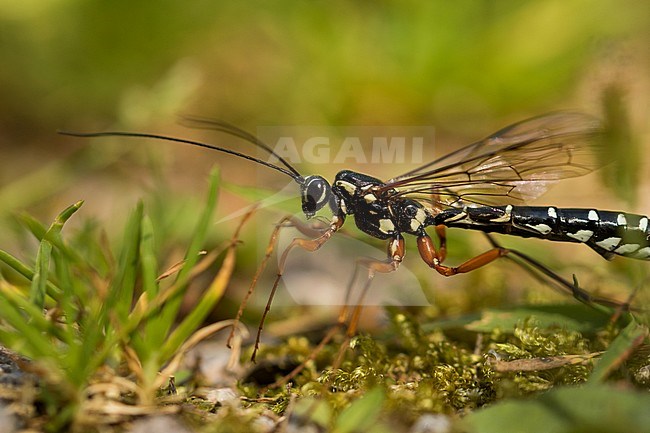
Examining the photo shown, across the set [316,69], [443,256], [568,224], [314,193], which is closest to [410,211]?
[443,256]

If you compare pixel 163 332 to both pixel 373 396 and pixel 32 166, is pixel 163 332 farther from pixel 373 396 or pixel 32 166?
pixel 32 166

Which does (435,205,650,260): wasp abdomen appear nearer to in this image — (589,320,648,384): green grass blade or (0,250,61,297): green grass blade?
(589,320,648,384): green grass blade

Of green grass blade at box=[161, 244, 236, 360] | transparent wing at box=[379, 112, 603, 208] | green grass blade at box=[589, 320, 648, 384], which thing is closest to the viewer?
green grass blade at box=[589, 320, 648, 384]

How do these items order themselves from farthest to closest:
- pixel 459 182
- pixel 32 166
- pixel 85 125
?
pixel 85 125 → pixel 32 166 → pixel 459 182

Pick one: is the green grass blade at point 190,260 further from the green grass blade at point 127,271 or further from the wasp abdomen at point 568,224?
the wasp abdomen at point 568,224

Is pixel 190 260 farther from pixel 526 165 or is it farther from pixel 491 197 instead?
pixel 526 165

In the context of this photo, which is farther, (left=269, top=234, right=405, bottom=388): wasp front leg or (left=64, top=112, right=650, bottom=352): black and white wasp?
(left=64, top=112, right=650, bottom=352): black and white wasp

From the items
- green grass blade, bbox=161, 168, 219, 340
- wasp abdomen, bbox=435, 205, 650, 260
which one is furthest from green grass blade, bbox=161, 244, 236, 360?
wasp abdomen, bbox=435, 205, 650, 260

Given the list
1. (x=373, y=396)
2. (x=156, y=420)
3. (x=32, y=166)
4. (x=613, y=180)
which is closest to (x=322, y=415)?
(x=373, y=396)
